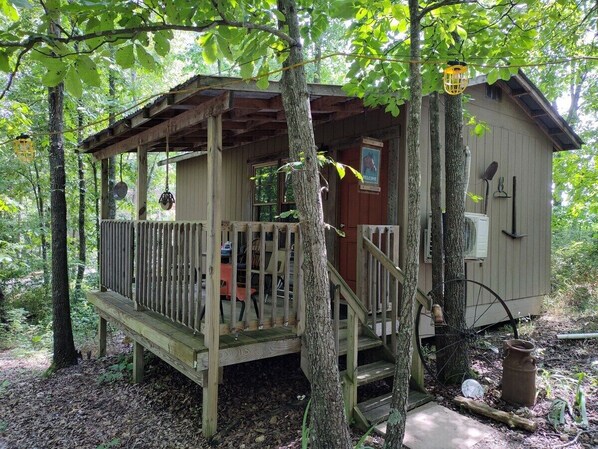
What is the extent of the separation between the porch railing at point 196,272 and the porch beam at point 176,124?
102 centimetres

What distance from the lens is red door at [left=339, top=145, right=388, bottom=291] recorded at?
5602mm

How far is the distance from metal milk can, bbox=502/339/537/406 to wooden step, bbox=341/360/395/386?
1.05 m

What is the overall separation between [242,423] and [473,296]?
398cm


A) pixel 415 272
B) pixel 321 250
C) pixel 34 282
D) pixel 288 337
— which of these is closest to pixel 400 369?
pixel 415 272

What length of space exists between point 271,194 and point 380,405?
4269 millimetres

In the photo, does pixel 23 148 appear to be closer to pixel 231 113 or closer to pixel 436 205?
pixel 231 113

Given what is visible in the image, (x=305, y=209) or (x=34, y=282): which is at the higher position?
(x=305, y=209)

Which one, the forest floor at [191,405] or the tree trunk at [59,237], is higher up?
the tree trunk at [59,237]

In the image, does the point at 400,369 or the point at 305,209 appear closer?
the point at 305,209

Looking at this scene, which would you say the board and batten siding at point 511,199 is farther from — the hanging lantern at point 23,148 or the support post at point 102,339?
the support post at point 102,339

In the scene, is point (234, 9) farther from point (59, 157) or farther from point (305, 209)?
point (59, 157)

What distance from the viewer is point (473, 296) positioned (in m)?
6.07

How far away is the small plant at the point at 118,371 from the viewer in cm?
544

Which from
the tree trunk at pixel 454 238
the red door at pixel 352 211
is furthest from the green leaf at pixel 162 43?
the red door at pixel 352 211
